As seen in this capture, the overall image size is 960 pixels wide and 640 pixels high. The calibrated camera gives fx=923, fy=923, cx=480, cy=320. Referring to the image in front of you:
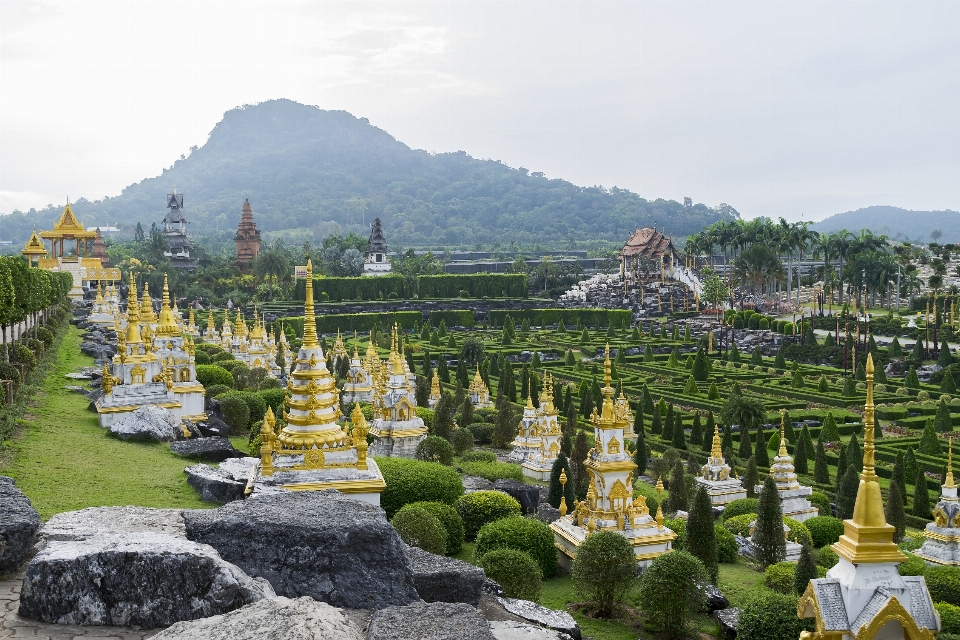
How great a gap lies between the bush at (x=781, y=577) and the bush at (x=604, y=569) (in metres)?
3.48

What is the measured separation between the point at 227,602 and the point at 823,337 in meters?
60.1

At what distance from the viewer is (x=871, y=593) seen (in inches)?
319

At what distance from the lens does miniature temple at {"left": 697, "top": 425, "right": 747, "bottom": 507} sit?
26.2 metres

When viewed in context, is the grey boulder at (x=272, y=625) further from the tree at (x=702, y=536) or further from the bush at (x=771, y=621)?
the tree at (x=702, y=536)

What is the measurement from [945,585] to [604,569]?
6679 mm

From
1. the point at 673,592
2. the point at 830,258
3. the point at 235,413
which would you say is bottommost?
the point at 673,592

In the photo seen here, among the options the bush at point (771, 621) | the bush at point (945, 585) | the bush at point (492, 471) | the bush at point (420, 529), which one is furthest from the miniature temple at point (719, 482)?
the bush at point (420, 529)

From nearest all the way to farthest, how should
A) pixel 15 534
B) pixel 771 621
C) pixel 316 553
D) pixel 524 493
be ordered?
pixel 15 534, pixel 316 553, pixel 771 621, pixel 524 493

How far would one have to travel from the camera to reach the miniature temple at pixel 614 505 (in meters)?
17.9

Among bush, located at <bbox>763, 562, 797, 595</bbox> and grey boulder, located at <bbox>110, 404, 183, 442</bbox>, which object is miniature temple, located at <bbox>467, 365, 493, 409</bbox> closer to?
grey boulder, located at <bbox>110, 404, 183, 442</bbox>

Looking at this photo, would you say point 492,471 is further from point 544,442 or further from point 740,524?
point 740,524

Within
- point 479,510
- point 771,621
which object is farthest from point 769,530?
point 479,510

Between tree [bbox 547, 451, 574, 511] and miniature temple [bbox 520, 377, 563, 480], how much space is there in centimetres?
402

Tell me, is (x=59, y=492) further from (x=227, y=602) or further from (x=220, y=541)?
(x=227, y=602)
